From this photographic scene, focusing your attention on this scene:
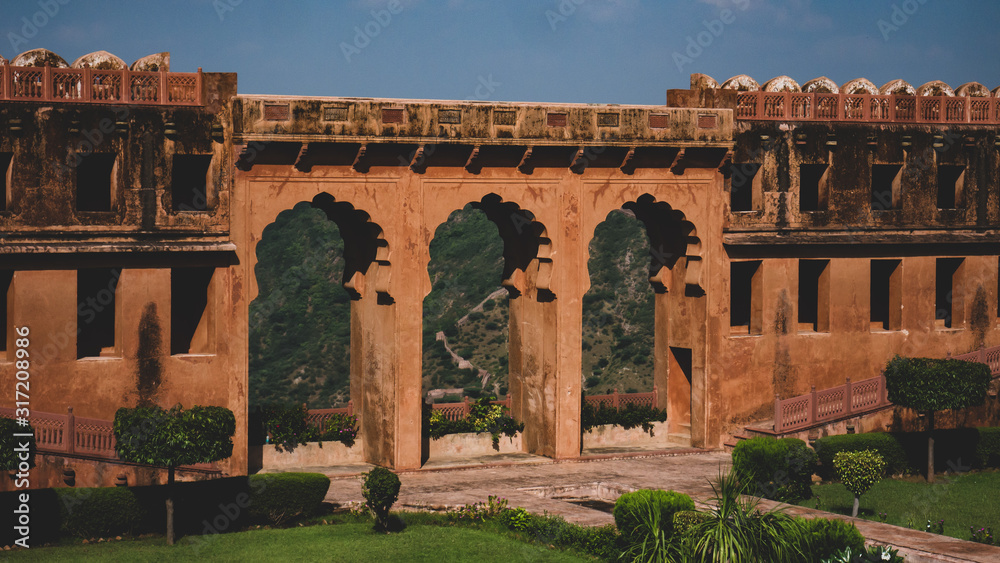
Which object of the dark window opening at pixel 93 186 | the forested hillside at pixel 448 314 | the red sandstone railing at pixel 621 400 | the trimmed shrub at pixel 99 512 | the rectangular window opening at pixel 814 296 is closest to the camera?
the trimmed shrub at pixel 99 512

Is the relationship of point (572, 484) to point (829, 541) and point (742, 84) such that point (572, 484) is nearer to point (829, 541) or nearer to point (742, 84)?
point (829, 541)

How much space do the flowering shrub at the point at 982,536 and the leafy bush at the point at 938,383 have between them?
19.4 feet

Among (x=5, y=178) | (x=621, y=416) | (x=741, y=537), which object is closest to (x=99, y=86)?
(x=5, y=178)

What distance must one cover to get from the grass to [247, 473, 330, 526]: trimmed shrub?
31.5 ft

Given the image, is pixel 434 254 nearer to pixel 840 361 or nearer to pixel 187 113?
pixel 840 361

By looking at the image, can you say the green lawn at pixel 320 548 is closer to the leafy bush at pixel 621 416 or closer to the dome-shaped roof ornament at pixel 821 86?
the leafy bush at pixel 621 416

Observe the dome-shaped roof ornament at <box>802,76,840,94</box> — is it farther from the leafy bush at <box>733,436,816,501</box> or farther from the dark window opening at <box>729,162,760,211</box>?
the leafy bush at <box>733,436,816,501</box>

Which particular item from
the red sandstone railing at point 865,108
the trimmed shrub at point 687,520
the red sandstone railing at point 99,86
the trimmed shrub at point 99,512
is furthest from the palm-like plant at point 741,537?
the red sandstone railing at point 99,86

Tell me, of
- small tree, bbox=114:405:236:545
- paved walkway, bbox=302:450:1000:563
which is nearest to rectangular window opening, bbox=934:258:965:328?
paved walkway, bbox=302:450:1000:563

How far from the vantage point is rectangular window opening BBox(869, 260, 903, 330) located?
33594mm

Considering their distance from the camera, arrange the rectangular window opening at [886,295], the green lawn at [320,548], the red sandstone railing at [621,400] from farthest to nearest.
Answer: the rectangular window opening at [886,295] < the red sandstone railing at [621,400] < the green lawn at [320,548]

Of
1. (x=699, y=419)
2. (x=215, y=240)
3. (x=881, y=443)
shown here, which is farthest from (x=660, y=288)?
(x=215, y=240)

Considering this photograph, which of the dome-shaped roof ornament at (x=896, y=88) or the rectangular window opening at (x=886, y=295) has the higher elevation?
the dome-shaped roof ornament at (x=896, y=88)

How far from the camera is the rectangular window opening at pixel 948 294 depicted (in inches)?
1363
